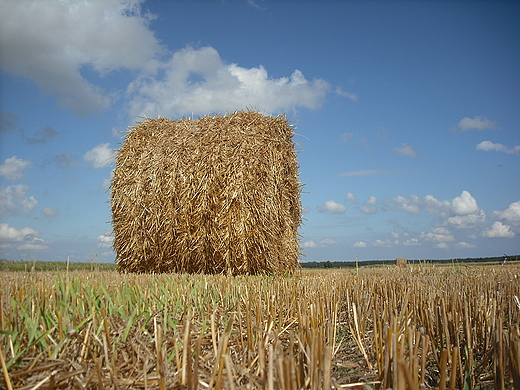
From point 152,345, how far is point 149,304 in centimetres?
82

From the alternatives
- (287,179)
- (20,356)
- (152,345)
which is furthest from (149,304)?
(287,179)

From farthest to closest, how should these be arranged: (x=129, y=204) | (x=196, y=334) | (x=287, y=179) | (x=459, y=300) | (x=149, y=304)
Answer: (x=287, y=179), (x=129, y=204), (x=459, y=300), (x=149, y=304), (x=196, y=334)

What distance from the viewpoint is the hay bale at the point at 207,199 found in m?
6.27

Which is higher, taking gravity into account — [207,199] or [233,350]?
[207,199]

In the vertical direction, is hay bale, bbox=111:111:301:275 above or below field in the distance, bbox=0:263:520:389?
above

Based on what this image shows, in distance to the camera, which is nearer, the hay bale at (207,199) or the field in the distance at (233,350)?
the field in the distance at (233,350)

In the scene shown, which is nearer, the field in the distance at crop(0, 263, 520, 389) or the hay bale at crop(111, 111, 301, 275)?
the field in the distance at crop(0, 263, 520, 389)

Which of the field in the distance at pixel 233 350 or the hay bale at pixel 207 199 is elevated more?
the hay bale at pixel 207 199

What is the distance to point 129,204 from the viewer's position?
22.9 ft

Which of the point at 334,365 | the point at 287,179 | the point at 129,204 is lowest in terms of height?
the point at 334,365

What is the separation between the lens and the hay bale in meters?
6.27

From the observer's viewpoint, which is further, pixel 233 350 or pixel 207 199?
pixel 207 199

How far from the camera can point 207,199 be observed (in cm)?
631

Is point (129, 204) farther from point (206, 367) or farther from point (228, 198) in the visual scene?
point (206, 367)
